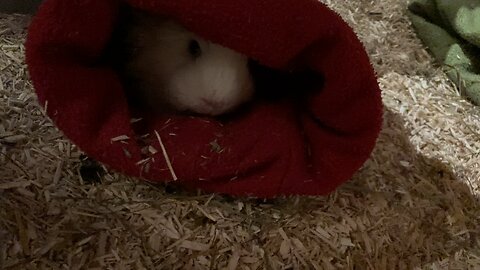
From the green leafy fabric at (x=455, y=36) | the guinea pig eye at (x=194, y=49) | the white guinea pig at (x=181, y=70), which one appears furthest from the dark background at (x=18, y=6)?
the green leafy fabric at (x=455, y=36)

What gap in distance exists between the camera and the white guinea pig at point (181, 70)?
1.03 metres

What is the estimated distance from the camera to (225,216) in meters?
1.02

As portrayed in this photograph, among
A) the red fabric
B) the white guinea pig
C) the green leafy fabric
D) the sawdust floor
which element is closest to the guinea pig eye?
the white guinea pig

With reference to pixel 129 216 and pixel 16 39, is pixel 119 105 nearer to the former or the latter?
pixel 129 216

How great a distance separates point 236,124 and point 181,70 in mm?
125

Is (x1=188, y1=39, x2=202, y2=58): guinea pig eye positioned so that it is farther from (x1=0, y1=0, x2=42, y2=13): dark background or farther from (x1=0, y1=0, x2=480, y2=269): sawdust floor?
(x1=0, y1=0, x2=42, y2=13): dark background

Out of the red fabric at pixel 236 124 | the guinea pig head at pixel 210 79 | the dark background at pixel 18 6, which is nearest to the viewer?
the red fabric at pixel 236 124

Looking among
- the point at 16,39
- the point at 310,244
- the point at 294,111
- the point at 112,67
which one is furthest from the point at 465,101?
the point at 16,39

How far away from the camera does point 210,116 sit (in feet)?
3.52

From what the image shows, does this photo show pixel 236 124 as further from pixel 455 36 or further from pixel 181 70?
pixel 455 36

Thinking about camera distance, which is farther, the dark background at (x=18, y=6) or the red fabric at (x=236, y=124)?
the dark background at (x=18, y=6)

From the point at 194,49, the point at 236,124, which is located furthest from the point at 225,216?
the point at 194,49

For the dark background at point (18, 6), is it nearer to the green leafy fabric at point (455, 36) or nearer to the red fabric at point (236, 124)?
the red fabric at point (236, 124)

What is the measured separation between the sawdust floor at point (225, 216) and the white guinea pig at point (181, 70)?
0.49 feet
